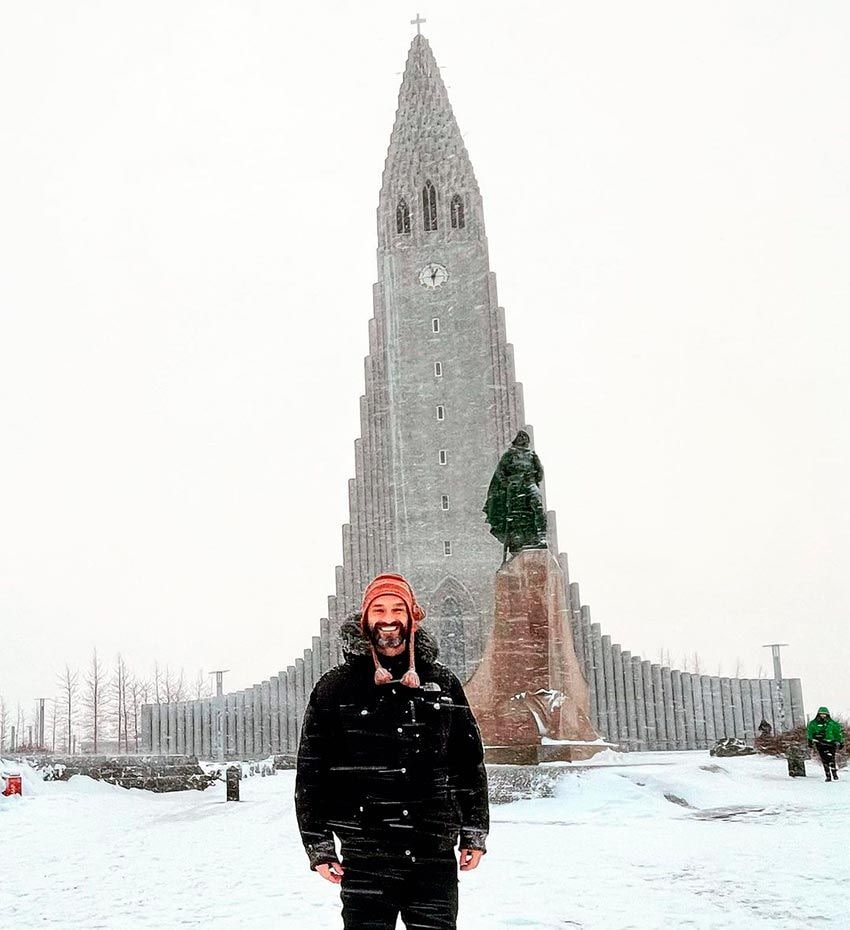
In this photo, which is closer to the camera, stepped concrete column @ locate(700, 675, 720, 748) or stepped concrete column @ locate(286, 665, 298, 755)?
stepped concrete column @ locate(700, 675, 720, 748)

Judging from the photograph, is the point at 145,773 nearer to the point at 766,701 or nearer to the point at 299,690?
the point at 299,690

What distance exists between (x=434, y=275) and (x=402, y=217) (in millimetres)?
3702

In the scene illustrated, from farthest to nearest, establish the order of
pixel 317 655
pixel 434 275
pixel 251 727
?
pixel 434 275 < pixel 251 727 < pixel 317 655

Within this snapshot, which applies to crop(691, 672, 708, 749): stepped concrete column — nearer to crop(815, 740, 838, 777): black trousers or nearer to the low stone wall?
the low stone wall

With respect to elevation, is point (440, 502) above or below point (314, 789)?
above

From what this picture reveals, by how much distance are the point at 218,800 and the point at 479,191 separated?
3662 cm

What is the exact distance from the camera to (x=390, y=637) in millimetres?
4016

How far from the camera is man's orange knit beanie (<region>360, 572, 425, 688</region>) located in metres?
3.93

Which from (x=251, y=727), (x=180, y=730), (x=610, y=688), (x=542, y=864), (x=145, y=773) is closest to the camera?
(x=542, y=864)

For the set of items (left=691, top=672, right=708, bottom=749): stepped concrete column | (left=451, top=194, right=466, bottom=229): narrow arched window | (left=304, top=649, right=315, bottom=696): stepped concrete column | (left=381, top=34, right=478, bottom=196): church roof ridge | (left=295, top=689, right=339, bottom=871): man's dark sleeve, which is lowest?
(left=691, top=672, right=708, bottom=749): stepped concrete column

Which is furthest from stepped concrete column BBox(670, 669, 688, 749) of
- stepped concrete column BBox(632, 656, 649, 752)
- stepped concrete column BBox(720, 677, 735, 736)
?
stepped concrete column BBox(720, 677, 735, 736)

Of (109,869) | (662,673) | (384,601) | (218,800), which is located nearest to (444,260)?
(662,673)

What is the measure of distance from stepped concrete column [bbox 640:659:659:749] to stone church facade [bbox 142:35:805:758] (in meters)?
0.06

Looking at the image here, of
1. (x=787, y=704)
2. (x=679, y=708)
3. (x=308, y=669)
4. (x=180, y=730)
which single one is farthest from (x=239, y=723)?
(x=787, y=704)
